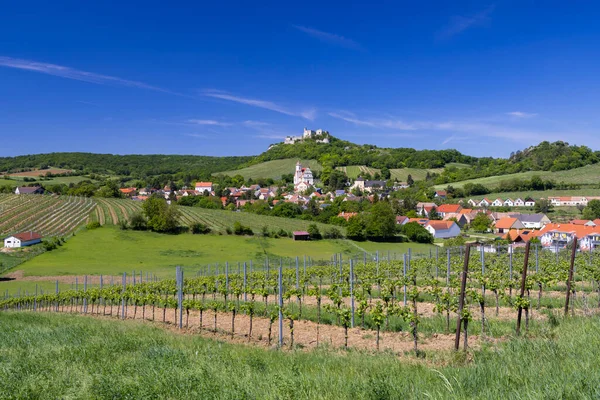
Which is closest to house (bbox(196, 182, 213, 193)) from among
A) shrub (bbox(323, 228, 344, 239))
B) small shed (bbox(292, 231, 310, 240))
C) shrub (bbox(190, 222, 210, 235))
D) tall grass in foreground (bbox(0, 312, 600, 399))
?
shrub (bbox(190, 222, 210, 235))

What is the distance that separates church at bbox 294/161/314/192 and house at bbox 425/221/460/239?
6648cm

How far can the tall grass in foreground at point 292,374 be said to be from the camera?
12.0ft

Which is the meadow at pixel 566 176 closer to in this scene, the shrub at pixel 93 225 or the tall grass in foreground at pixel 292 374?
the shrub at pixel 93 225

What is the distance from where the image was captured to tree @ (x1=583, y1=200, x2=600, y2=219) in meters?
70.9

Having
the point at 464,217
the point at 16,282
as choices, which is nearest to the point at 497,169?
the point at 464,217

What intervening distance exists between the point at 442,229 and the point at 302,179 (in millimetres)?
78211

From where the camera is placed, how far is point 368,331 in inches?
427

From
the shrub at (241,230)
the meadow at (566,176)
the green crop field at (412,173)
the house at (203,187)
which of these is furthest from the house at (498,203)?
the house at (203,187)

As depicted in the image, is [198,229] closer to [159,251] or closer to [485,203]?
[159,251]

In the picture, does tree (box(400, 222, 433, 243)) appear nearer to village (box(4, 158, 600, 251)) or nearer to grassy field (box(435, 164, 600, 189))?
village (box(4, 158, 600, 251))

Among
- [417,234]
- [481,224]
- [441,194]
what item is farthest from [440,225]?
[441,194]

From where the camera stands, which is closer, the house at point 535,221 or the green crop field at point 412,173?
the house at point 535,221

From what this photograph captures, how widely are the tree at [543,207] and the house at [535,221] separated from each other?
888 centimetres

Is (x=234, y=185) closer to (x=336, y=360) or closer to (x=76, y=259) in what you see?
(x=76, y=259)
